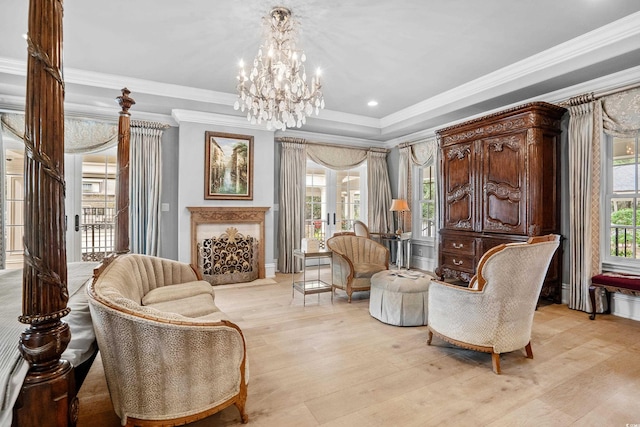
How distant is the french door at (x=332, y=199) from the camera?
654cm

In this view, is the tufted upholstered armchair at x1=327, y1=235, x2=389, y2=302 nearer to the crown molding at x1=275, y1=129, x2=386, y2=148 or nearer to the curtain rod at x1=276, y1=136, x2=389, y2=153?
the curtain rod at x1=276, y1=136, x2=389, y2=153

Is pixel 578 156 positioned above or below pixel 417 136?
below

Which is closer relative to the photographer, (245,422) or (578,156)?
(245,422)

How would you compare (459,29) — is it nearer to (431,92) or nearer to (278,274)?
(431,92)

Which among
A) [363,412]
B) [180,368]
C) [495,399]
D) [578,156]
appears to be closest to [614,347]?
[495,399]

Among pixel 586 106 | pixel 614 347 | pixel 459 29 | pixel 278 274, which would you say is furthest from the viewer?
pixel 278 274

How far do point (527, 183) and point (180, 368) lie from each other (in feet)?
→ 13.4

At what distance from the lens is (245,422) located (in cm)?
179

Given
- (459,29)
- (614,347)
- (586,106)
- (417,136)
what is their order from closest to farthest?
1. (614,347)
2. (459,29)
3. (586,106)
4. (417,136)

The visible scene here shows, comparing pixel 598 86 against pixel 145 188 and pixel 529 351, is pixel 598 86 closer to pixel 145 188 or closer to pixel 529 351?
pixel 529 351

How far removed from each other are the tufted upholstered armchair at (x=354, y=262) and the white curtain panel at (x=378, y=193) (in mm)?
2190

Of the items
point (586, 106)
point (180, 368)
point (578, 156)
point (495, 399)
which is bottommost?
point (495, 399)

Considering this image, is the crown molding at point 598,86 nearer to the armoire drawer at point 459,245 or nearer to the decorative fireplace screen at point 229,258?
the armoire drawer at point 459,245

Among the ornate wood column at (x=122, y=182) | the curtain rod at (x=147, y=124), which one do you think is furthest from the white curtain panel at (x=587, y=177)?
the curtain rod at (x=147, y=124)
